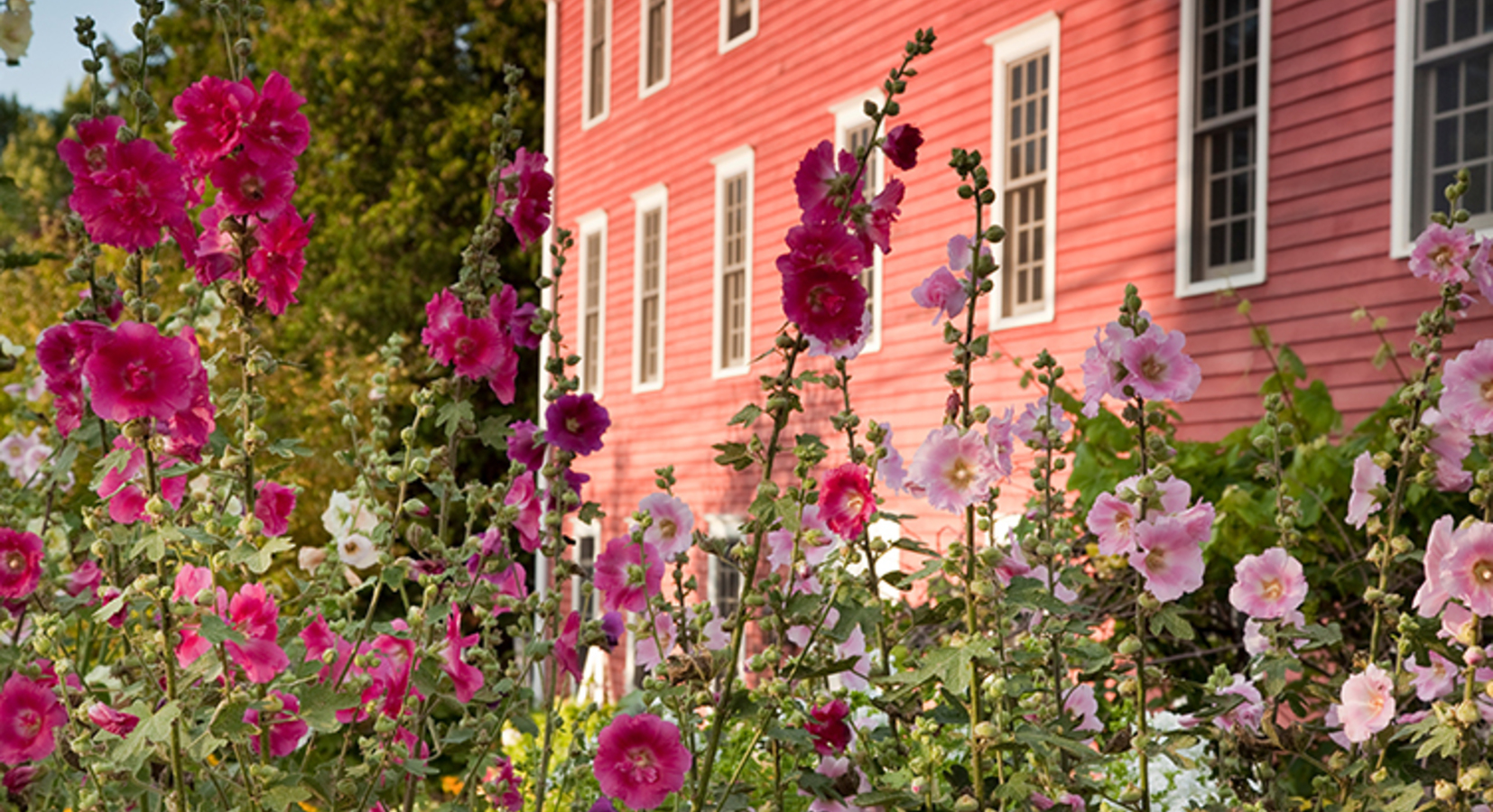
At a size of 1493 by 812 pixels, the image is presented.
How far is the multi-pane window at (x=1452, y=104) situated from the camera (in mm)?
6266

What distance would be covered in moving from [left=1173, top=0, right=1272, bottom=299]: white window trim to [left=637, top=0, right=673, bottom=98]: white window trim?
723cm

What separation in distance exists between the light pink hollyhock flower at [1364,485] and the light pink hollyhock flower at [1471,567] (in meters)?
0.22

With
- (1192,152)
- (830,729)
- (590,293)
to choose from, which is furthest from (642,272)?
(830,729)

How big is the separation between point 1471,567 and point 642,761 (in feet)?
3.93

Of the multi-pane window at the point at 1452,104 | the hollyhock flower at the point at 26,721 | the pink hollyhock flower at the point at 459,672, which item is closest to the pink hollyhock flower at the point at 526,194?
the pink hollyhock flower at the point at 459,672

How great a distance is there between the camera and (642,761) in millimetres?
1892

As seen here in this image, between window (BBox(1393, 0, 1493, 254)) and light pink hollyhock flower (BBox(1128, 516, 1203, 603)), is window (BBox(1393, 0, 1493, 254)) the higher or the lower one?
the higher one

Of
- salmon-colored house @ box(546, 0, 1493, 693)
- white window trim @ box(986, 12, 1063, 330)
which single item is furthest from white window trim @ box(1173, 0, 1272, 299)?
white window trim @ box(986, 12, 1063, 330)

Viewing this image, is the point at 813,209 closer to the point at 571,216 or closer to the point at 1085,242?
the point at 1085,242

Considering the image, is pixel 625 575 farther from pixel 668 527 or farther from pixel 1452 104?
pixel 1452 104

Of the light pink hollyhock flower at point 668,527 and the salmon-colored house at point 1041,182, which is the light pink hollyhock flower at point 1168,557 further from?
the salmon-colored house at point 1041,182

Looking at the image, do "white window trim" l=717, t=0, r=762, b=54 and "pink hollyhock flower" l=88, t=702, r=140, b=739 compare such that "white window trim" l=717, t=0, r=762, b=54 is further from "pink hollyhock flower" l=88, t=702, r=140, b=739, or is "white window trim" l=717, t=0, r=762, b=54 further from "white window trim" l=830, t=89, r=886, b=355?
"pink hollyhock flower" l=88, t=702, r=140, b=739

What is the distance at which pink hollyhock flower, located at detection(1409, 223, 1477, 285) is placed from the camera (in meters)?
2.23

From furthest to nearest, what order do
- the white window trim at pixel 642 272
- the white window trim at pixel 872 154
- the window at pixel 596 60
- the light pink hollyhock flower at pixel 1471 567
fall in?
the window at pixel 596 60 → the white window trim at pixel 642 272 → the white window trim at pixel 872 154 → the light pink hollyhock flower at pixel 1471 567
